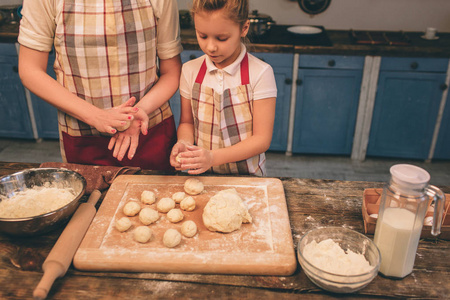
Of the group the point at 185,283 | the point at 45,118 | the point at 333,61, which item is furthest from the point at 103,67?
the point at 45,118

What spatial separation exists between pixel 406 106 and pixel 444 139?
1.54 feet

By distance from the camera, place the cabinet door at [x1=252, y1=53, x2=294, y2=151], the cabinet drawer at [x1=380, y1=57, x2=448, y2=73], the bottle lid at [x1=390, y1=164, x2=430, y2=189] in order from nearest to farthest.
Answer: the bottle lid at [x1=390, y1=164, x2=430, y2=189]
the cabinet drawer at [x1=380, y1=57, x2=448, y2=73]
the cabinet door at [x1=252, y1=53, x2=294, y2=151]

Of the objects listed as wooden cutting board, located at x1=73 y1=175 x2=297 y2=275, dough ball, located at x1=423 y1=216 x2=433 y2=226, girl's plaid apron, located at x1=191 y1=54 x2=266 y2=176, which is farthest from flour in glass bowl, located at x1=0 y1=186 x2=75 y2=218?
dough ball, located at x1=423 y1=216 x2=433 y2=226

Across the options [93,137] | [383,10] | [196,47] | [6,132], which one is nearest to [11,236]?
[93,137]

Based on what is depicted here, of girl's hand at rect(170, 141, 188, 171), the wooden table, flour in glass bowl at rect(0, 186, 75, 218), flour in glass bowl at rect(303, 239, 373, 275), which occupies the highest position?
girl's hand at rect(170, 141, 188, 171)

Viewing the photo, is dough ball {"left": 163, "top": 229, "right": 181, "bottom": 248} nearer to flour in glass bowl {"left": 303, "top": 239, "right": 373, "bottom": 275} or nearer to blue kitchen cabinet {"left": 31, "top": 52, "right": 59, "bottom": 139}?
flour in glass bowl {"left": 303, "top": 239, "right": 373, "bottom": 275}

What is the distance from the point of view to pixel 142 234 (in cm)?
103

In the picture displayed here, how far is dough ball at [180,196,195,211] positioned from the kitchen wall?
2.61 m

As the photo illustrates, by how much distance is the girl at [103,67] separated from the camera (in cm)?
133

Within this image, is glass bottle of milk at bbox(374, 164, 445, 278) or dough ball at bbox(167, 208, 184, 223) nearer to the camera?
glass bottle of milk at bbox(374, 164, 445, 278)

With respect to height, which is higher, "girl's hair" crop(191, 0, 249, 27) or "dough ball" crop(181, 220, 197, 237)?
"girl's hair" crop(191, 0, 249, 27)

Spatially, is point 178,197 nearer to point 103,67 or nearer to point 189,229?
point 189,229

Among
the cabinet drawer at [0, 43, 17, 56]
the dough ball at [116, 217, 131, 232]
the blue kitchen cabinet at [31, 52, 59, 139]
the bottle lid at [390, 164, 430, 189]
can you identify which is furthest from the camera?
the blue kitchen cabinet at [31, 52, 59, 139]

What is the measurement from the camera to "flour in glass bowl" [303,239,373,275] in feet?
3.05
